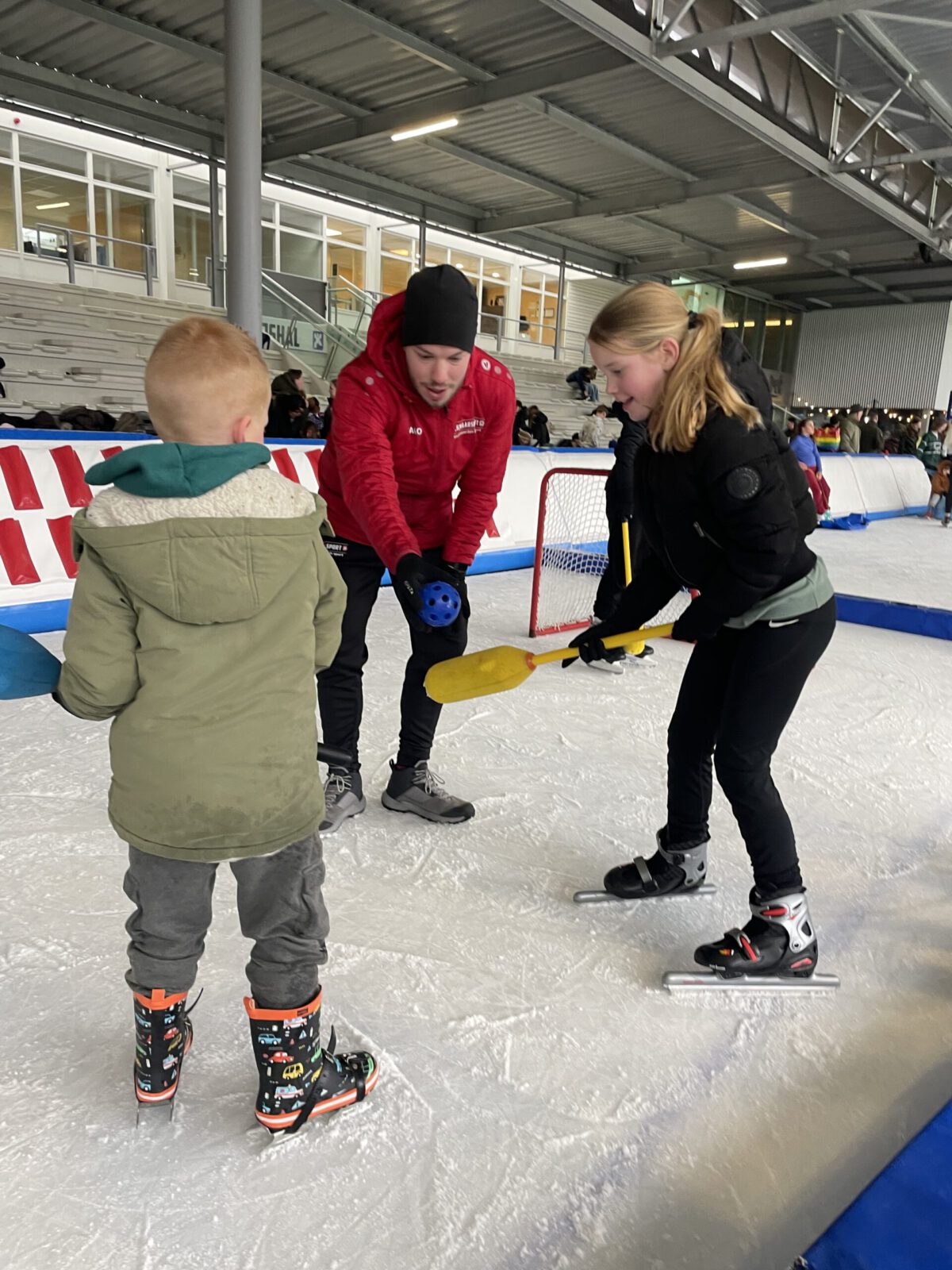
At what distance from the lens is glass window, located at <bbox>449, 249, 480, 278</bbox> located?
62.7 feet

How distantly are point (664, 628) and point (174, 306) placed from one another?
13666 millimetres

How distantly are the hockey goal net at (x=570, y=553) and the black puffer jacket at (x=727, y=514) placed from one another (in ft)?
9.52

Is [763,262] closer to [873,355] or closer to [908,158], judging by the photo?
[873,355]

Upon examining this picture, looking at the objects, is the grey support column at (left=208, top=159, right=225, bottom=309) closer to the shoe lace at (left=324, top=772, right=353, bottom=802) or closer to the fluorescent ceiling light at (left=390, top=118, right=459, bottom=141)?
the fluorescent ceiling light at (left=390, top=118, right=459, bottom=141)

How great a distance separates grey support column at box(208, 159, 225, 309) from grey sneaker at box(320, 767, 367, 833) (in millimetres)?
12681

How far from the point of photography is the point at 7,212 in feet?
47.2

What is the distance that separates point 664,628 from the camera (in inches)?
70.0

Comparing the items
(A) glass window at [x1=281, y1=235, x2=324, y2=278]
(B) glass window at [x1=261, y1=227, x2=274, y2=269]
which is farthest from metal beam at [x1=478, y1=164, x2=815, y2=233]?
(B) glass window at [x1=261, y1=227, x2=274, y2=269]

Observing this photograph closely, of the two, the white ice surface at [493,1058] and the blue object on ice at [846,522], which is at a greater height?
the blue object on ice at [846,522]

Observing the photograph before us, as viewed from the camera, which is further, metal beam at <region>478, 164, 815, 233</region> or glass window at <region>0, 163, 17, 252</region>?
glass window at <region>0, 163, 17, 252</region>

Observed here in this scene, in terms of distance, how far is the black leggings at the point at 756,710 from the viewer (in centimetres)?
162

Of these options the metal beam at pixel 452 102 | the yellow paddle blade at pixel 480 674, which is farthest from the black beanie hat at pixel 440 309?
the metal beam at pixel 452 102

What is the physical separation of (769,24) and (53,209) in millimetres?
12597

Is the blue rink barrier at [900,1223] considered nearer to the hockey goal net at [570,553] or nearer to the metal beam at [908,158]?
the hockey goal net at [570,553]
